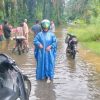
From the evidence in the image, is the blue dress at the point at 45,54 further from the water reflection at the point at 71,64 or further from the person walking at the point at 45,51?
the water reflection at the point at 71,64

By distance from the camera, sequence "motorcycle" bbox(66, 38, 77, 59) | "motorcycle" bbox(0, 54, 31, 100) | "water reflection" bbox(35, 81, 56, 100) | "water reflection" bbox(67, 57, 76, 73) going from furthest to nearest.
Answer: "motorcycle" bbox(66, 38, 77, 59), "water reflection" bbox(67, 57, 76, 73), "water reflection" bbox(35, 81, 56, 100), "motorcycle" bbox(0, 54, 31, 100)

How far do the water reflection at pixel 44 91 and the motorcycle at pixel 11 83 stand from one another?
341 centimetres

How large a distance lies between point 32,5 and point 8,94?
4350 centimetres

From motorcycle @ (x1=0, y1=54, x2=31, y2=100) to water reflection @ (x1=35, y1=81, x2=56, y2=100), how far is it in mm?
3412

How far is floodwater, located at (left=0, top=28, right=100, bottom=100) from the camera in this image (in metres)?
8.75

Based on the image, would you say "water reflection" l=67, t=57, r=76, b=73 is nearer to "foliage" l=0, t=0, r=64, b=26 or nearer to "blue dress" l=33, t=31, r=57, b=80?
"blue dress" l=33, t=31, r=57, b=80

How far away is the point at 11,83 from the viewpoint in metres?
4.56

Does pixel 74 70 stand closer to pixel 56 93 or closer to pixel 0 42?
pixel 56 93

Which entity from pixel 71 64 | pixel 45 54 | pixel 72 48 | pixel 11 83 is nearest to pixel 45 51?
pixel 45 54

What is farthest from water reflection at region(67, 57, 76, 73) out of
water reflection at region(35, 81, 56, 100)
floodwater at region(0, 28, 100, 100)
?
water reflection at region(35, 81, 56, 100)

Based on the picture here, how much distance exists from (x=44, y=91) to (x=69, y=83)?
1127 mm

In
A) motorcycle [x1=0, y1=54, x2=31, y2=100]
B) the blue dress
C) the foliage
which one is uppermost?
motorcycle [x1=0, y1=54, x2=31, y2=100]

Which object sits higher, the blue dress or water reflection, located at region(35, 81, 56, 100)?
the blue dress

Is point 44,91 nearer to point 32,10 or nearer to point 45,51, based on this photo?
point 45,51
